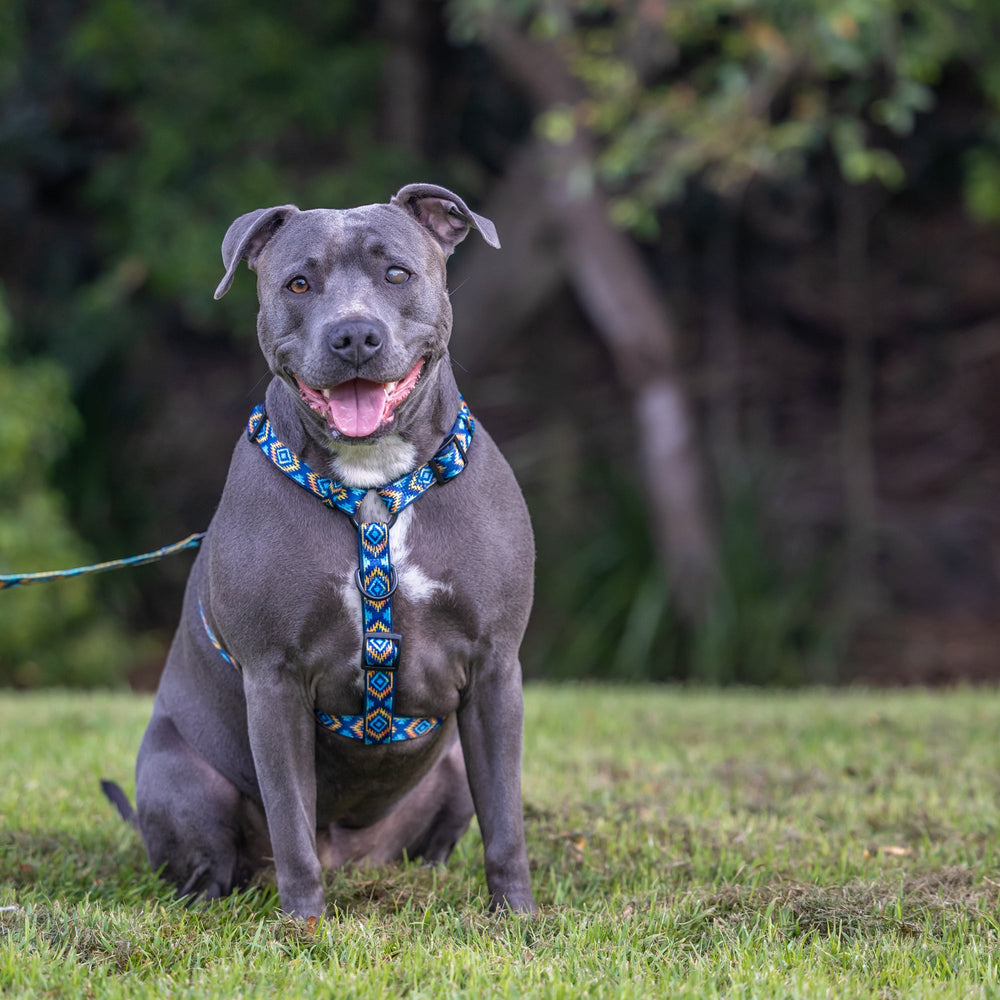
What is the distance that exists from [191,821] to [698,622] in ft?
22.8

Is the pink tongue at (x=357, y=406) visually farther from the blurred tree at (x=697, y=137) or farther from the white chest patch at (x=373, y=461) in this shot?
the blurred tree at (x=697, y=137)

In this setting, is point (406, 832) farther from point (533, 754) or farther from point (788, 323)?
point (788, 323)

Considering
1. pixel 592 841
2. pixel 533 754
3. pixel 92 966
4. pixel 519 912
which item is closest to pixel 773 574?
pixel 533 754

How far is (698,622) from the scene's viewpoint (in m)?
10.0

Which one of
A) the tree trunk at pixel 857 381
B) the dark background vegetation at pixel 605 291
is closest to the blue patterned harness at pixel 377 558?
the dark background vegetation at pixel 605 291

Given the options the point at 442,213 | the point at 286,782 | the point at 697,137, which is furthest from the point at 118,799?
the point at 697,137

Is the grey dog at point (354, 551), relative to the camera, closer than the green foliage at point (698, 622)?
Yes

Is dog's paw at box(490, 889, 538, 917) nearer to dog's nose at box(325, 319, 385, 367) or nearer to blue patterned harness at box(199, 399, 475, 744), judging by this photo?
blue patterned harness at box(199, 399, 475, 744)

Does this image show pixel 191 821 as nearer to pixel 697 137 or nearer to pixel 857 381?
pixel 697 137

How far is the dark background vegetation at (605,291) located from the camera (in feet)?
30.3

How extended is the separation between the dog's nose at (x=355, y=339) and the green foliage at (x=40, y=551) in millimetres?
6632

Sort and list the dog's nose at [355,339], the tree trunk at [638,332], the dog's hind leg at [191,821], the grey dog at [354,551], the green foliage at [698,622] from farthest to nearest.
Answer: the green foliage at [698,622] < the tree trunk at [638,332] < the dog's hind leg at [191,821] < the grey dog at [354,551] < the dog's nose at [355,339]

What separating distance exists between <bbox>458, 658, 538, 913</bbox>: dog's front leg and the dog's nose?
82 cm

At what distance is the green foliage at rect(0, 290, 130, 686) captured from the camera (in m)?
9.20
